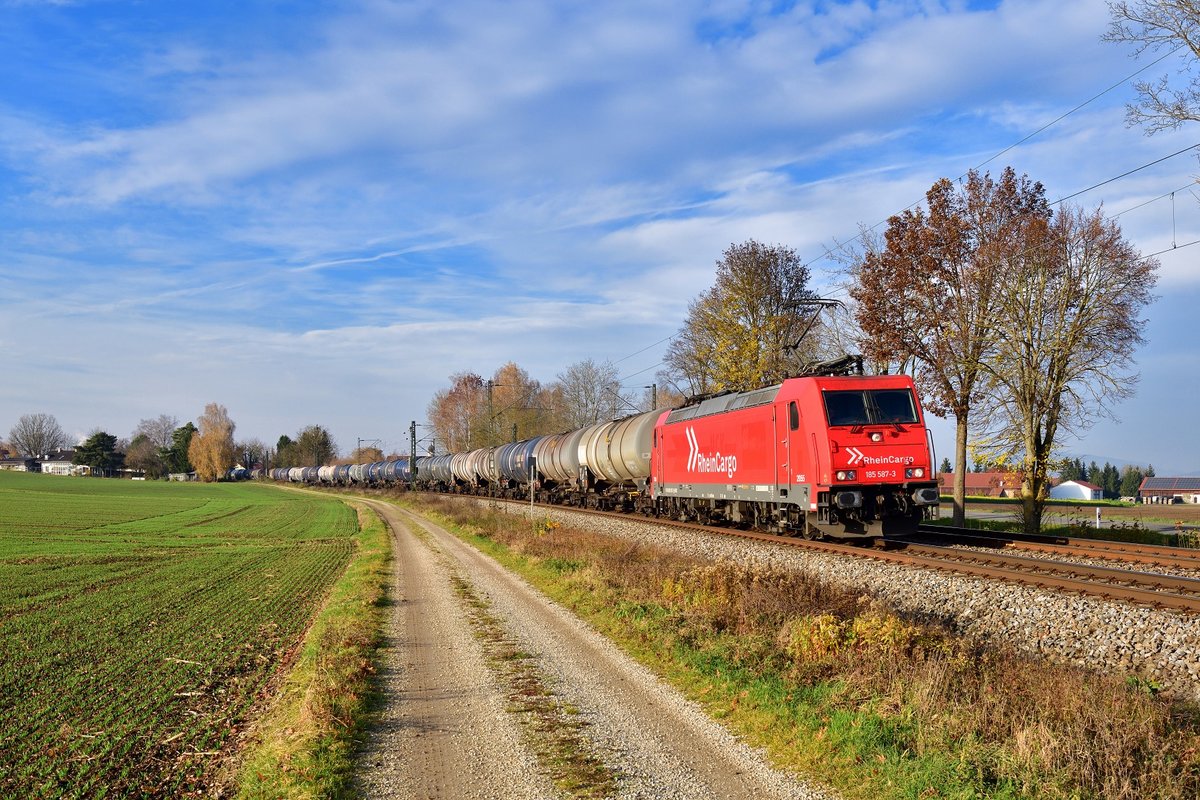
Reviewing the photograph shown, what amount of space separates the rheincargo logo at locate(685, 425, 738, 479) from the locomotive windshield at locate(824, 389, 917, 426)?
4954 mm

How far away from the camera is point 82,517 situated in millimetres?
49906

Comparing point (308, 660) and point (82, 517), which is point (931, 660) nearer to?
point (308, 660)

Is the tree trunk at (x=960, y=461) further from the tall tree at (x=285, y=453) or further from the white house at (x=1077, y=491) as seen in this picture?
the tall tree at (x=285, y=453)

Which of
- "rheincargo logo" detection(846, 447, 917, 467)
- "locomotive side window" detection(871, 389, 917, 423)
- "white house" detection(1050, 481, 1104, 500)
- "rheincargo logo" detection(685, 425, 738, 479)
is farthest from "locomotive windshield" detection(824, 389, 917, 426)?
"white house" detection(1050, 481, 1104, 500)

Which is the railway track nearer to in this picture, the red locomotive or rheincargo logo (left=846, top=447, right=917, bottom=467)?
the red locomotive

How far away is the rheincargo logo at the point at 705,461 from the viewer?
2412 centimetres

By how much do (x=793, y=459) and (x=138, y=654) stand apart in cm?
1412

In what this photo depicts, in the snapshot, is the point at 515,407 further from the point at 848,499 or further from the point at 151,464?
the point at 151,464

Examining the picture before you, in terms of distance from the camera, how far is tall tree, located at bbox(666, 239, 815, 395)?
40719 millimetres

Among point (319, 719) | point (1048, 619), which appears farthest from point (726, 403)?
point (319, 719)

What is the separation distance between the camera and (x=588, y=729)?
787 centimetres

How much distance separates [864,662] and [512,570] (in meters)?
13.1

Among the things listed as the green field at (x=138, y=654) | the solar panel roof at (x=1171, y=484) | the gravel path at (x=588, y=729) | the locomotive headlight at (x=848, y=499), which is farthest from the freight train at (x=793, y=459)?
the solar panel roof at (x=1171, y=484)

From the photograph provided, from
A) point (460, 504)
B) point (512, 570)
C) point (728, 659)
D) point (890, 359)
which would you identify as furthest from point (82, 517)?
point (728, 659)
